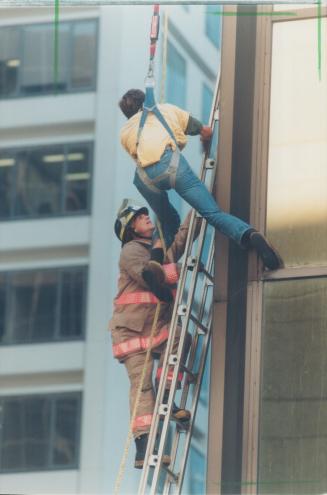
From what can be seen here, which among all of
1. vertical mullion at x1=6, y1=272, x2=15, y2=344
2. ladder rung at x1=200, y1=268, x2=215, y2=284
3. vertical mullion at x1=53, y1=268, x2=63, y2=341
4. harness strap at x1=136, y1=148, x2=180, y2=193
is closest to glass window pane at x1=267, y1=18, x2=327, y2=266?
ladder rung at x1=200, y1=268, x2=215, y2=284

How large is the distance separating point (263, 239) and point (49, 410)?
3.90m

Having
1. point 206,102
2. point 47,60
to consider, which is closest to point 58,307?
point 47,60

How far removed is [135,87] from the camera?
76.3ft

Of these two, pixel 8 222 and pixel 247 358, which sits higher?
pixel 8 222

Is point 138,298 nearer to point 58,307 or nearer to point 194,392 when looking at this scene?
point 194,392

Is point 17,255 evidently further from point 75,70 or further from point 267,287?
point 267,287

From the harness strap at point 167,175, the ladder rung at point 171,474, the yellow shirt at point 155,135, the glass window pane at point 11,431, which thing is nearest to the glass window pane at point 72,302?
the glass window pane at point 11,431

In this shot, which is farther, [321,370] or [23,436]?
[23,436]

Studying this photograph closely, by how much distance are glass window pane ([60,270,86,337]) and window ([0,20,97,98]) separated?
7.07ft

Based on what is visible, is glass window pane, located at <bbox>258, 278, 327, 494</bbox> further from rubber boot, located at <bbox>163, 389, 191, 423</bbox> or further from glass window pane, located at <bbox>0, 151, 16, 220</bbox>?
glass window pane, located at <bbox>0, 151, 16, 220</bbox>

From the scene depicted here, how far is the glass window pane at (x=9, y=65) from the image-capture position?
25.2 metres

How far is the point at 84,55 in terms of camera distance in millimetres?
25219

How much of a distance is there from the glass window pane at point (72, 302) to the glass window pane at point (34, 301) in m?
0.14

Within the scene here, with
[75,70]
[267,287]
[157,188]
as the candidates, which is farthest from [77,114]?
[267,287]
